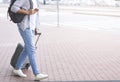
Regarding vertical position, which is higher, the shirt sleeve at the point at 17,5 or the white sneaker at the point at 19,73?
the shirt sleeve at the point at 17,5

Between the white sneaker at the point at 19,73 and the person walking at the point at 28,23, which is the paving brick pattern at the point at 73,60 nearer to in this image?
the white sneaker at the point at 19,73

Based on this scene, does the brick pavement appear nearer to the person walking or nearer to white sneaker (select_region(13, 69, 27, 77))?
white sneaker (select_region(13, 69, 27, 77))

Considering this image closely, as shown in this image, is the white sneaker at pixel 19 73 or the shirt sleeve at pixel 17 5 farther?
the white sneaker at pixel 19 73

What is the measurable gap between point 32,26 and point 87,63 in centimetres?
254

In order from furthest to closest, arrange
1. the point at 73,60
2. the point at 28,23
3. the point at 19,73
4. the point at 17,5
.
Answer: the point at 73,60 < the point at 19,73 < the point at 28,23 < the point at 17,5

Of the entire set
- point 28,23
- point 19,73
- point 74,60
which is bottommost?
point 74,60

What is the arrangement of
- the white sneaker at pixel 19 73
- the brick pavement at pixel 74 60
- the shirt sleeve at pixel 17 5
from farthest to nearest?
the brick pavement at pixel 74 60 < the white sneaker at pixel 19 73 < the shirt sleeve at pixel 17 5

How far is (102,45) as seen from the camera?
13305mm

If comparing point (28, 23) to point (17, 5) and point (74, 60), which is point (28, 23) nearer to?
point (17, 5)

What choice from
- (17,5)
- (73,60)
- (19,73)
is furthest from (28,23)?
(73,60)

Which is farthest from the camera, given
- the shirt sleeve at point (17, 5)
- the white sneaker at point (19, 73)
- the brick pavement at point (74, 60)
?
the brick pavement at point (74, 60)

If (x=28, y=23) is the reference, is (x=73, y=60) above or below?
below

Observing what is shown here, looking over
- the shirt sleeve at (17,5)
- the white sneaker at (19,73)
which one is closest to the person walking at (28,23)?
the shirt sleeve at (17,5)

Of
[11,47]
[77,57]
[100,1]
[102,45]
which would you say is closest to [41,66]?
[77,57]
